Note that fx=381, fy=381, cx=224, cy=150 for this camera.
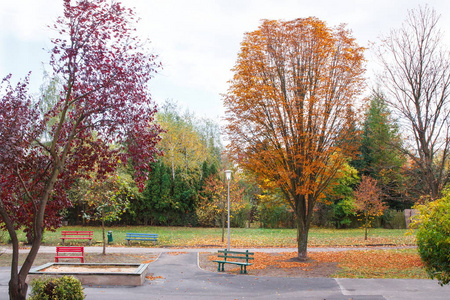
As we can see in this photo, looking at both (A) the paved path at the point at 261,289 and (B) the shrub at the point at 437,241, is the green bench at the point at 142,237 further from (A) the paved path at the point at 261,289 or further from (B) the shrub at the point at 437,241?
(B) the shrub at the point at 437,241

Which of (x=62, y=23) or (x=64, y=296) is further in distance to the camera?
(x=64, y=296)

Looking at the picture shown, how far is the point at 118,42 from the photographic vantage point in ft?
22.0

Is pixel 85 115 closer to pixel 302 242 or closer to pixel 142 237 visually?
pixel 302 242

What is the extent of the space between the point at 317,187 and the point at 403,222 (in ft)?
88.0

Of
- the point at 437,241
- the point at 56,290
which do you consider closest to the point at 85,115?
the point at 56,290

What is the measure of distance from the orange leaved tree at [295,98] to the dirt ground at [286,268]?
41.1 inches

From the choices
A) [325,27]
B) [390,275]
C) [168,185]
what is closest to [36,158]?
[390,275]

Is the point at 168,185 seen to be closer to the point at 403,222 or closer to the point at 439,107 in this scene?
the point at 403,222

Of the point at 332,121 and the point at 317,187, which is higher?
the point at 332,121

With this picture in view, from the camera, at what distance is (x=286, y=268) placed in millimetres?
13789

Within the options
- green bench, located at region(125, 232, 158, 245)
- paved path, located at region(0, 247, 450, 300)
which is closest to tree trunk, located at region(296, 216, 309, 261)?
paved path, located at region(0, 247, 450, 300)

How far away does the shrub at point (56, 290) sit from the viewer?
6951 millimetres

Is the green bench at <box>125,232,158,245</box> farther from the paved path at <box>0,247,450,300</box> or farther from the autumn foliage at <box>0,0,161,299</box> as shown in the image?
the autumn foliage at <box>0,0,161,299</box>

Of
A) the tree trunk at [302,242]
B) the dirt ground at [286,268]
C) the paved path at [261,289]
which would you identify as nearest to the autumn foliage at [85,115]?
the paved path at [261,289]
